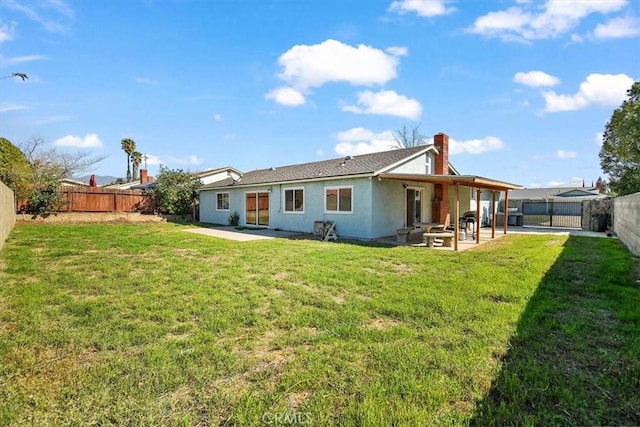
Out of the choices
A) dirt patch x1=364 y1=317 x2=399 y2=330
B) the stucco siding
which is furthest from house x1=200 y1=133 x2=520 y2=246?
dirt patch x1=364 y1=317 x2=399 y2=330

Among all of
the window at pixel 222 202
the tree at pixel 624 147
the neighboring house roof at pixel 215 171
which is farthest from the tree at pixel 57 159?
the tree at pixel 624 147

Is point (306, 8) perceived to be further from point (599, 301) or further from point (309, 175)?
point (599, 301)

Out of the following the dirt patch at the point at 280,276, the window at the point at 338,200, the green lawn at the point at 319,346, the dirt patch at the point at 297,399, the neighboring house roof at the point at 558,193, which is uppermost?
the neighboring house roof at the point at 558,193

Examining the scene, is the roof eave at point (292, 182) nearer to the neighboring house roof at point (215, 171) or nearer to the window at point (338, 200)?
the window at point (338, 200)

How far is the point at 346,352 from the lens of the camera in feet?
11.0

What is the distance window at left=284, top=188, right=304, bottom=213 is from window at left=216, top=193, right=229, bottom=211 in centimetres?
582

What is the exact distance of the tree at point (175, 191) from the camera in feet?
75.5

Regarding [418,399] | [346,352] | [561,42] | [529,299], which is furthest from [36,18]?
[561,42]

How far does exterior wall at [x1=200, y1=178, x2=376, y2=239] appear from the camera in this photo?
1306cm

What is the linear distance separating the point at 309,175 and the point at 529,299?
1162 cm

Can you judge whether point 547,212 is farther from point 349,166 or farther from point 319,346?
point 319,346

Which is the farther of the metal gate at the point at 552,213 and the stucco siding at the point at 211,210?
the stucco siding at the point at 211,210

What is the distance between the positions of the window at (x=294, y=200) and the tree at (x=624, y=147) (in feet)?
60.8

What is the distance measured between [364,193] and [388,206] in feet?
4.30
